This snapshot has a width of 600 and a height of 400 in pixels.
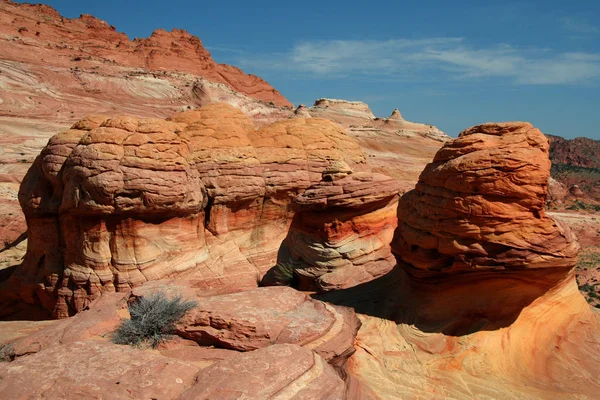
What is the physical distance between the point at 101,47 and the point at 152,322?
2248 inches

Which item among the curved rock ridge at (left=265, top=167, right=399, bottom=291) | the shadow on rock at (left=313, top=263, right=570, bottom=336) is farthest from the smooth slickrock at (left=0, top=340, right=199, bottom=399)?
the curved rock ridge at (left=265, top=167, right=399, bottom=291)

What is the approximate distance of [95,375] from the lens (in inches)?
171

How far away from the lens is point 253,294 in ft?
22.1

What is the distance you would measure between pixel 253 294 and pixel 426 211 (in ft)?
9.32

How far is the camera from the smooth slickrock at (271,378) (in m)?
4.07

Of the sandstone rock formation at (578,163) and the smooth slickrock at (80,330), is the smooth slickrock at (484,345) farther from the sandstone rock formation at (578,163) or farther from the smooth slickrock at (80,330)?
the sandstone rock formation at (578,163)

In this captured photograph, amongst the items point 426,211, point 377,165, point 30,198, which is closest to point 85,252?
point 30,198

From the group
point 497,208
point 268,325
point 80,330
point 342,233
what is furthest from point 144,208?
point 497,208

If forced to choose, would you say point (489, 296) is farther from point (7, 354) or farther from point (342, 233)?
point (7, 354)

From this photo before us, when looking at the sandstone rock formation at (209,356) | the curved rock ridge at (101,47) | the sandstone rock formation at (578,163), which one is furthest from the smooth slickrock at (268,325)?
the sandstone rock formation at (578,163)

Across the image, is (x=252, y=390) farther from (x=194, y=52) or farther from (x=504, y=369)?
(x=194, y=52)

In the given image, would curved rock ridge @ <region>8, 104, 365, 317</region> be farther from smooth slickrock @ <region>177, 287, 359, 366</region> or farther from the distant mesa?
the distant mesa

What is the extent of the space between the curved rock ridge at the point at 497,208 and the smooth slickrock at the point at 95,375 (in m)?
3.92

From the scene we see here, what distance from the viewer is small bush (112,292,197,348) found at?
19.2 ft
